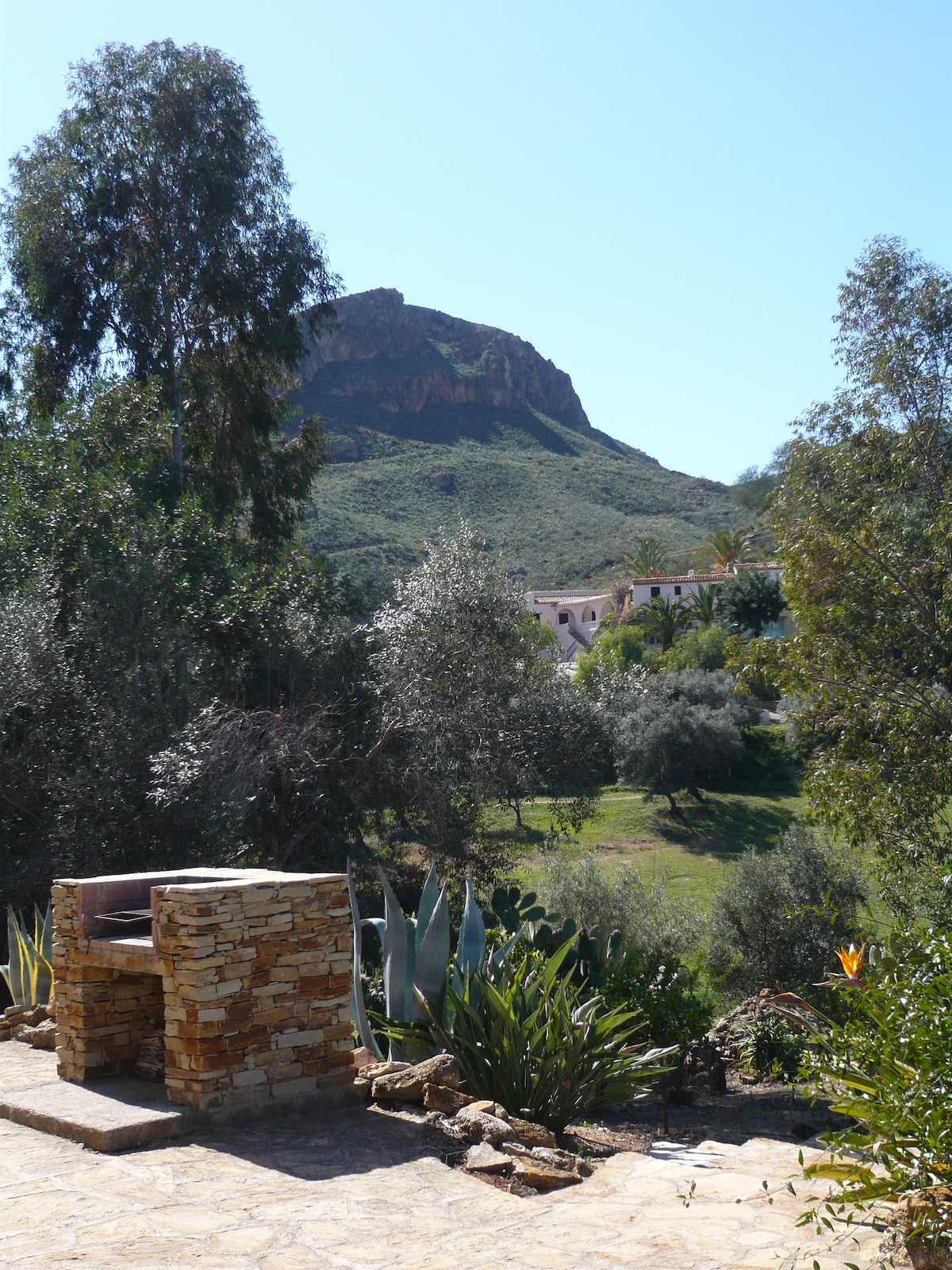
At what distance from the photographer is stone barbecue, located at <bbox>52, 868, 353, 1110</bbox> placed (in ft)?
16.4

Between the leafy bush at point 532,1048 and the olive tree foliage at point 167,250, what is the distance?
11.6m

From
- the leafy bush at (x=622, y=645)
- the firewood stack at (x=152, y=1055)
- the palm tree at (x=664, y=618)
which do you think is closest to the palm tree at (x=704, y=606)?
the palm tree at (x=664, y=618)

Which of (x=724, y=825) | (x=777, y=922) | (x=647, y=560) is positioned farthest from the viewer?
(x=647, y=560)

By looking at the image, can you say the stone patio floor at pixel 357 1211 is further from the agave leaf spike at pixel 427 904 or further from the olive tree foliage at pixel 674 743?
the olive tree foliage at pixel 674 743

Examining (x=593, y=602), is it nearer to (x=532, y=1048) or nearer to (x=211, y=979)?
(x=532, y=1048)

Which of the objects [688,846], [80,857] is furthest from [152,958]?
[688,846]

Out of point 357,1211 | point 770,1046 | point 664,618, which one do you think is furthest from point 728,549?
point 357,1211

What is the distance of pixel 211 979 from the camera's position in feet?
16.4

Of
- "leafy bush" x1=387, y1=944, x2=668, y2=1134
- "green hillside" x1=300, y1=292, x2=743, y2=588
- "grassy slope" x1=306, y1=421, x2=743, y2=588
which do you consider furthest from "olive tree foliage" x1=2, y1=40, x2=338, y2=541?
"grassy slope" x1=306, y1=421, x2=743, y2=588

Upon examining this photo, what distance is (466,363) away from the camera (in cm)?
9638

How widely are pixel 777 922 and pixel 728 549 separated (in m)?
41.4

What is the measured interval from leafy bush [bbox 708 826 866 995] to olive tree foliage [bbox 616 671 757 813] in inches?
563

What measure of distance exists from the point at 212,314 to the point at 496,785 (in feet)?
33.1

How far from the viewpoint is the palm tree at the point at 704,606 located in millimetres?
45250
